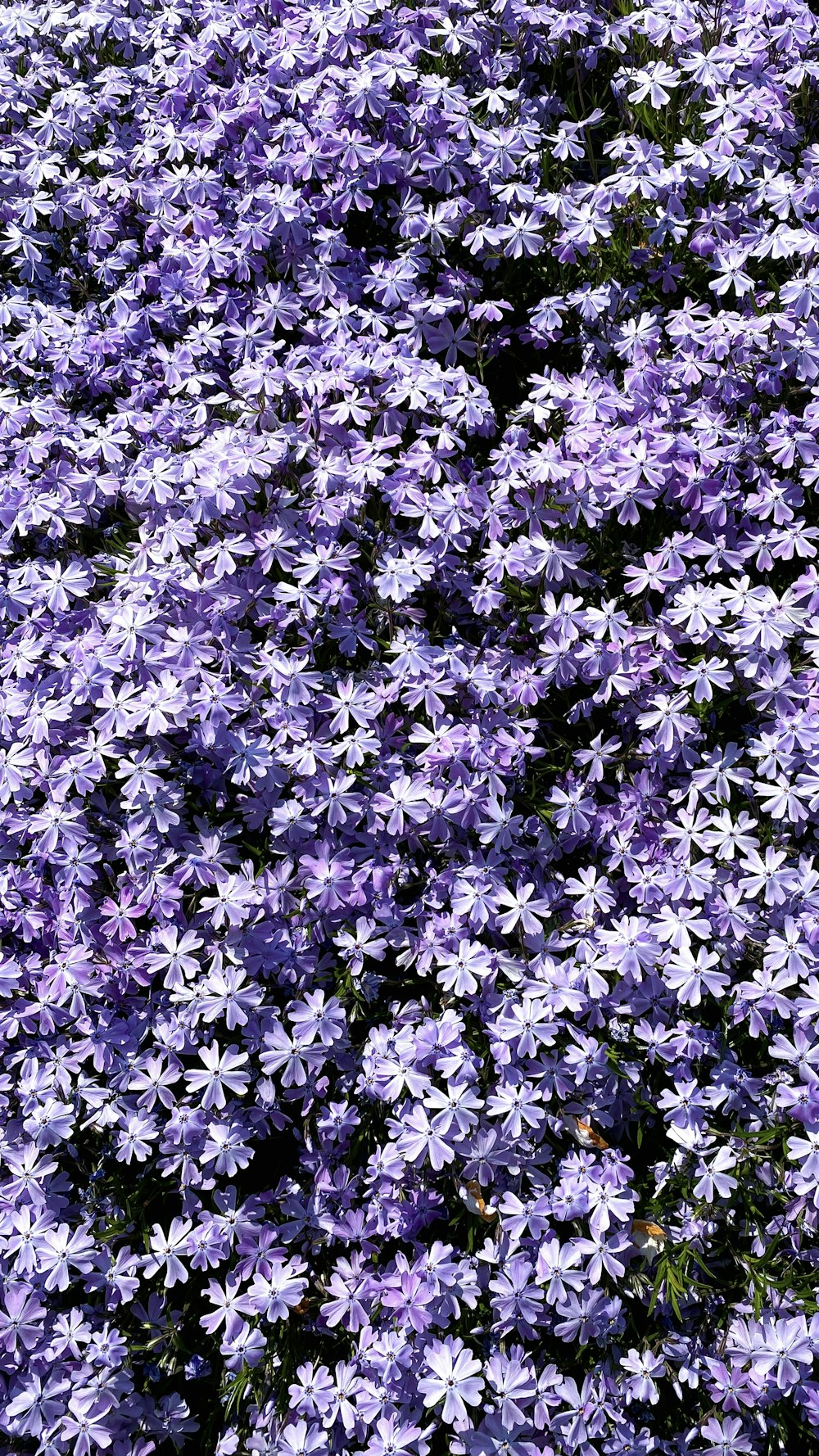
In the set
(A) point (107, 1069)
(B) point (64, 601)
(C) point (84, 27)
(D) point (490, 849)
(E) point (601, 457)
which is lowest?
(A) point (107, 1069)

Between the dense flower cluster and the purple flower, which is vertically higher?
the dense flower cluster

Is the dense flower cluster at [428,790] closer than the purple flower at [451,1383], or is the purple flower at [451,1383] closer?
the purple flower at [451,1383]

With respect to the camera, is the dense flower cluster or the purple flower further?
the dense flower cluster

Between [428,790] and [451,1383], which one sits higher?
[428,790]

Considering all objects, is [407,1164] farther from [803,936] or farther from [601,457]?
[601,457]

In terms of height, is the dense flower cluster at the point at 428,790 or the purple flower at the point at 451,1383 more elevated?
the dense flower cluster at the point at 428,790

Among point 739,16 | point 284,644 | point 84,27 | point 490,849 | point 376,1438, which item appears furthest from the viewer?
point 84,27

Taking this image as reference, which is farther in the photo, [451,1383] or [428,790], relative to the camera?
[428,790]

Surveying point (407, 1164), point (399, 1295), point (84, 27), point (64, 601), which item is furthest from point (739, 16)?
point (399, 1295)
